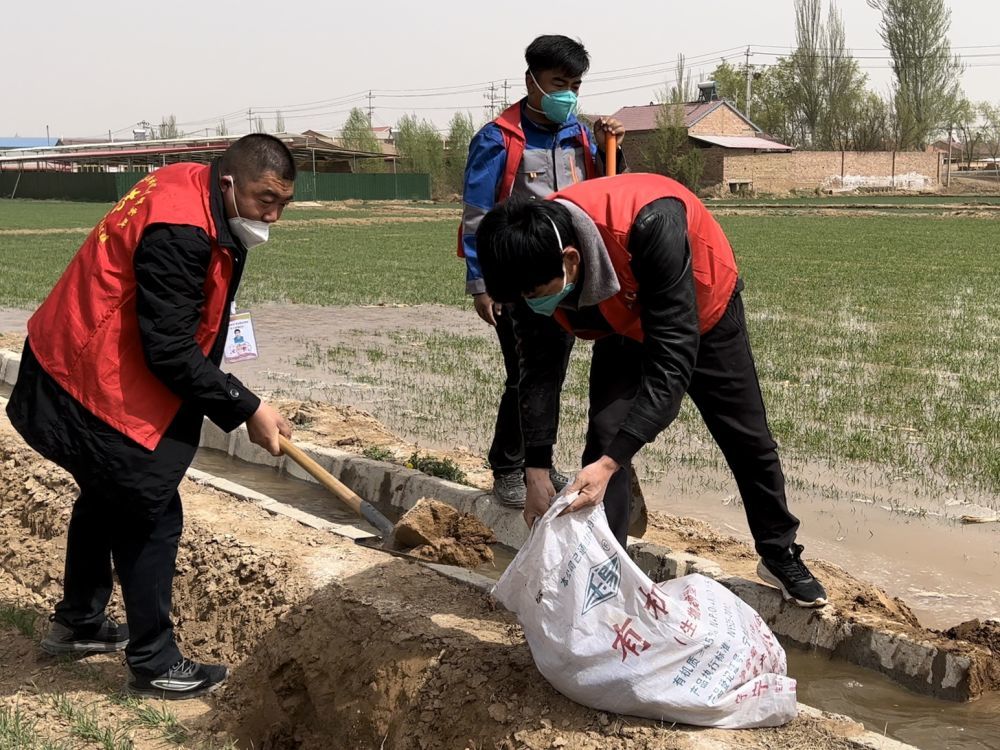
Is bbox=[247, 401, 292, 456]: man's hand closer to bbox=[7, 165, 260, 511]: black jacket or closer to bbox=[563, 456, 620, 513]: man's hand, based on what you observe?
bbox=[7, 165, 260, 511]: black jacket

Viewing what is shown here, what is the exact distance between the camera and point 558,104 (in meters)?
4.91

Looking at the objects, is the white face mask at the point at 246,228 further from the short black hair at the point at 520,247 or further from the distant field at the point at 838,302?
the distant field at the point at 838,302

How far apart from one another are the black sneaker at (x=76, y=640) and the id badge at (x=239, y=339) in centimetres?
114

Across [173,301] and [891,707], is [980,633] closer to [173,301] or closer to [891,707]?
[891,707]

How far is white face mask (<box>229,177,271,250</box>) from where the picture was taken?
3439mm

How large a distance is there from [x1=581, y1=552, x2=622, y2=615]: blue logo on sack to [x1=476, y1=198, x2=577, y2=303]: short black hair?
0.83m

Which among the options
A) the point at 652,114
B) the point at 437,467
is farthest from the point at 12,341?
the point at 652,114

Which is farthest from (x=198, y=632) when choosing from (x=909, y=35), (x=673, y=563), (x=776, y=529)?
(x=909, y=35)

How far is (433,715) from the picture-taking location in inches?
139

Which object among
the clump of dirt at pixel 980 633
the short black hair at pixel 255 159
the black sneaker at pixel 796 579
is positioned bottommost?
the clump of dirt at pixel 980 633

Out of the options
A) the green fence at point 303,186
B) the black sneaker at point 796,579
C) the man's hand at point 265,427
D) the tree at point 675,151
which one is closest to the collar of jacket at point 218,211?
the man's hand at point 265,427

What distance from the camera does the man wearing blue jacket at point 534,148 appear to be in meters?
4.93

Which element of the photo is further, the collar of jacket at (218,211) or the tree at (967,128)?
the tree at (967,128)

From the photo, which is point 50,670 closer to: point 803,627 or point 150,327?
point 150,327
